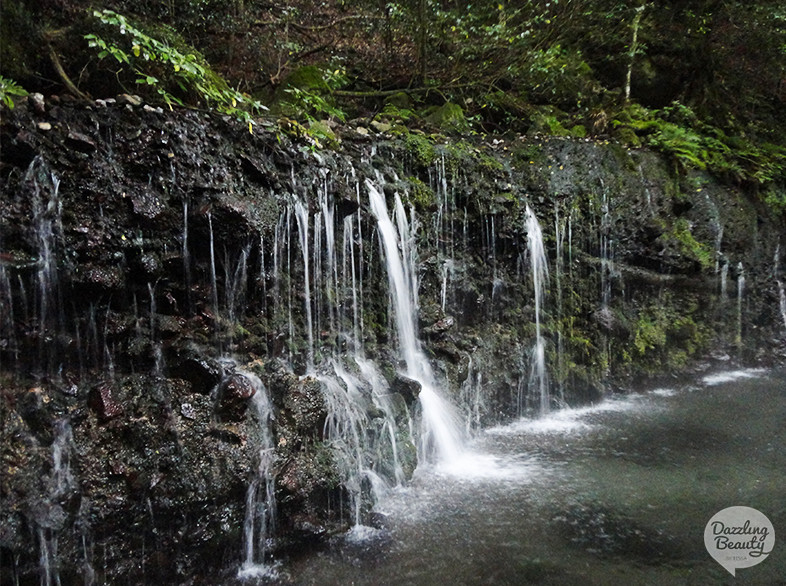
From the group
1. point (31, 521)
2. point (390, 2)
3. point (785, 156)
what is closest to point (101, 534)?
point (31, 521)

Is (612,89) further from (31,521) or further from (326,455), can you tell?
(31,521)

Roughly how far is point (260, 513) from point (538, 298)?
515 cm

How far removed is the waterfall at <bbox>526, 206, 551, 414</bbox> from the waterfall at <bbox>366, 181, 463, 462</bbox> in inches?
67.6

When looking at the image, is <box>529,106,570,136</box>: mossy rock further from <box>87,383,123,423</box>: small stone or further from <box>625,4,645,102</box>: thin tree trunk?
<box>87,383,123,423</box>: small stone

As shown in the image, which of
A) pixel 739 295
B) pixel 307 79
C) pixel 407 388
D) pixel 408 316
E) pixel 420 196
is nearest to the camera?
pixel 407 388

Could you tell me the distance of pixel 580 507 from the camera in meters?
4.32

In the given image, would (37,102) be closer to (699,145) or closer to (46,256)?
(46,256)

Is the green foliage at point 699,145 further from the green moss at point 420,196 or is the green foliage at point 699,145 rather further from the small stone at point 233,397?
the small stone at point 233,397

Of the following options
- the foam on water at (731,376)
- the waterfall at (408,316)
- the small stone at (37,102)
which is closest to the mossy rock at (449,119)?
the waterfall at (408,316)

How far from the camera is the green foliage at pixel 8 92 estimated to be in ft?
11.7

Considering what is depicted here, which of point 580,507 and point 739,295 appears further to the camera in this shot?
point 739,295

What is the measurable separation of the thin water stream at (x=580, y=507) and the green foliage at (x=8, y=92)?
3.98m

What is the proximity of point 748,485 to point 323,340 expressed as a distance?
428 cm

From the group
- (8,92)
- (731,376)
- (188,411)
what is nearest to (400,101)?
(8,92)
